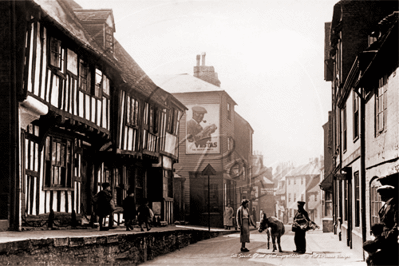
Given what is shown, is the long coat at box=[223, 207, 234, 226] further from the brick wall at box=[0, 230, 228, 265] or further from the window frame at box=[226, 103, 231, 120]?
the brick wall at box=[0, 230, 228, 265]

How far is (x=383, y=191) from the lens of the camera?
23.8 feet

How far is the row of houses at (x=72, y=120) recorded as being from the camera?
1227 cm

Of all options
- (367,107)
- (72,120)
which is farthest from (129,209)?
(367,107)

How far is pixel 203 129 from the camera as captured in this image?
3669 cm

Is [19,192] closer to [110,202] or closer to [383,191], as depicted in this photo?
[110,202]

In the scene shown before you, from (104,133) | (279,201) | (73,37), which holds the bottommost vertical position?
(279,201)

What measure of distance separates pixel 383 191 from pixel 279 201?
97.2m

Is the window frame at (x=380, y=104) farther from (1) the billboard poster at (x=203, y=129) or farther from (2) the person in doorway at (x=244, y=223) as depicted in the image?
(1) the billboard poster at (x=203, y=129)

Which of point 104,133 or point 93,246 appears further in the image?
point 104,133

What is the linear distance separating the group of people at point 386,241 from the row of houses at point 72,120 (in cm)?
791

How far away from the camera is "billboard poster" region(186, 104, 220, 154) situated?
36781mm

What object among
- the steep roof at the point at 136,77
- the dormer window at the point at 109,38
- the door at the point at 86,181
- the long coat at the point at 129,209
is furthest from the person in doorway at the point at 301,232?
the dormer window at the point at 109,38

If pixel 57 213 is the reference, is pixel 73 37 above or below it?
above

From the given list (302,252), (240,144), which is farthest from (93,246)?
(240,144)
